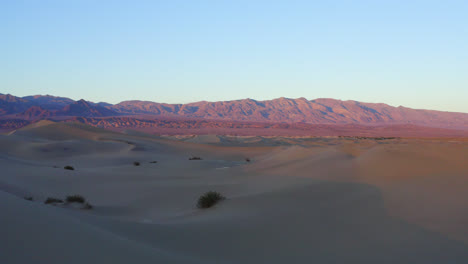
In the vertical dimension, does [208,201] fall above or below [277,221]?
below

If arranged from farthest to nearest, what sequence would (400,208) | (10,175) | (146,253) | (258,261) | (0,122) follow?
(0,122) < (10,175) < (400,208) < (258,261) < (146,253)

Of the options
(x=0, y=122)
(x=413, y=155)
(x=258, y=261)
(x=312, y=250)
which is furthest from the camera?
(x=0, y=122)

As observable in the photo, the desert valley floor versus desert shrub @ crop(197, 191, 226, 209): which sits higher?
the desert valley floor

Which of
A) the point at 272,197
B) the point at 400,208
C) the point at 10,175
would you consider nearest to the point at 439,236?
the point at 400,208

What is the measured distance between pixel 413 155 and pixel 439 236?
24.9 ft

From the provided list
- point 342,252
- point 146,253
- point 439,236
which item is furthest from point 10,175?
point 439,236

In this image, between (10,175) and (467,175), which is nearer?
(467,175)

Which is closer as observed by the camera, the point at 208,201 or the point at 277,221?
the point at 277,221

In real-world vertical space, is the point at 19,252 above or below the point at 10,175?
above

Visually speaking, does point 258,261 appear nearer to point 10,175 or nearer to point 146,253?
point 146,253

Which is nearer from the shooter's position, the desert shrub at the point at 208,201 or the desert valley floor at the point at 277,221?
the desert valley floor at the point at 277,221

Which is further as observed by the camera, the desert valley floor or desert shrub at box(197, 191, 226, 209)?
desert shrub at box(197, 191, 226, 209)

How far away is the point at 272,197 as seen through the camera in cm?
873

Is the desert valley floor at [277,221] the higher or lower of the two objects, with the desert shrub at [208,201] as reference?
higher
